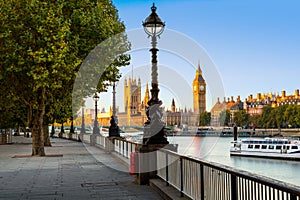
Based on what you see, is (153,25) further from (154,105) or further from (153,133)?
(153,133)

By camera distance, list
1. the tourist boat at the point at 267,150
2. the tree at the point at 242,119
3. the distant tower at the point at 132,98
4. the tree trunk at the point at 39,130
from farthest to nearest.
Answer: the tree at the point at 242,119, the tourist boat at the point at 267,150, the distant tower at the point at 132,98, the tree trunk at the point at 39,130

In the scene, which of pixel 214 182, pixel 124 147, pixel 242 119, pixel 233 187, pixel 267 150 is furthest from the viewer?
pixel 242 119

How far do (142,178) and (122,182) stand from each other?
3.51ft

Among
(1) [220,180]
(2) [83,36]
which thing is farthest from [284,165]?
(1) [220,180]

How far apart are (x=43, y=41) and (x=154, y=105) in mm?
10965

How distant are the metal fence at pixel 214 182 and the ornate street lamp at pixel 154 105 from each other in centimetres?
61

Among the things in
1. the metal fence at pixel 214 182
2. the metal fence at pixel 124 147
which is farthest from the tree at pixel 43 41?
the metal fence at pixel 214 182

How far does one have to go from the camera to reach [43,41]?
71.2 ft

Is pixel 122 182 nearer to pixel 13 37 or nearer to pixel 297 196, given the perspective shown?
pixel 297 196

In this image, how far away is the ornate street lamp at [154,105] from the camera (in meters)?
12.2

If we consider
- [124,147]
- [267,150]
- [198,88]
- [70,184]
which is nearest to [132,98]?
[198,88]

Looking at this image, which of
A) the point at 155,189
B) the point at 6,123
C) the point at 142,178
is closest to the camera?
the point at 155,189

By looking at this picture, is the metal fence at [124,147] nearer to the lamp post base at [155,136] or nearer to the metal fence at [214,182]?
the lamp post base at [155,136]

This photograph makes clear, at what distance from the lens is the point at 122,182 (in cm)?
1307
